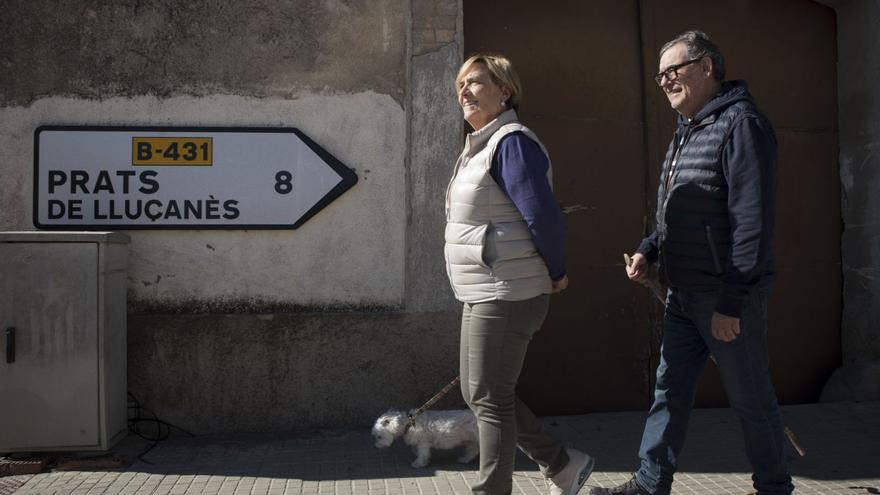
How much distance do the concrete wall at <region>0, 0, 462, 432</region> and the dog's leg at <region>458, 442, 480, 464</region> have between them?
648 millimetres

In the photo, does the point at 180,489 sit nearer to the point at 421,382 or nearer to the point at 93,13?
the point at 421,382

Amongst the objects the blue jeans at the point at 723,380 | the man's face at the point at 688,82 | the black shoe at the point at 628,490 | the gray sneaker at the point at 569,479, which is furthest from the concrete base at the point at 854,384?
the man's face at the point at 688,82

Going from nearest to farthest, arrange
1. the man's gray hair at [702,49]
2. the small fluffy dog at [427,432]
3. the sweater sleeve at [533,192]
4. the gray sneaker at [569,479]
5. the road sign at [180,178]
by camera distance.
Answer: the sweater sleeve at [533,192] → the man's gray hair at [702,49] → the gray sneaker at [569,479] → the small fluffy dog at [427,432] → the road sign at [180,178]

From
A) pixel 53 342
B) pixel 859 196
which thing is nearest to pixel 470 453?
pixel 53 342

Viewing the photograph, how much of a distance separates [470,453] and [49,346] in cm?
230

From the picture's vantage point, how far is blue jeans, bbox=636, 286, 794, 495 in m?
2.88

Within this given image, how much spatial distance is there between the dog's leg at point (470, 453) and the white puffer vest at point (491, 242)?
1273mm

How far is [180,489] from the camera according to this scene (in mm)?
3674

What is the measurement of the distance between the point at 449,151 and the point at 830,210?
9.40 feet

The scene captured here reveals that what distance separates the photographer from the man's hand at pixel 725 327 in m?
2.81

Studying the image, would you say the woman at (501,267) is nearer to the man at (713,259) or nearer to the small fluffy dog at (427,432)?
the man at (713,259)

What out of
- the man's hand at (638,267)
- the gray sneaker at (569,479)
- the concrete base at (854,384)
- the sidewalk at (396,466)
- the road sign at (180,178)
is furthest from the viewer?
the concrete base at (854,384)

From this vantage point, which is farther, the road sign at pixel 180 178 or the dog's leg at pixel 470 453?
the road sign at pixel 180 178

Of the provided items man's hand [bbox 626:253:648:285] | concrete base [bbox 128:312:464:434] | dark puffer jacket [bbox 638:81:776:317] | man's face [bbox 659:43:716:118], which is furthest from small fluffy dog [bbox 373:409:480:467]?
man's face [bbox 659:43:716:118]
